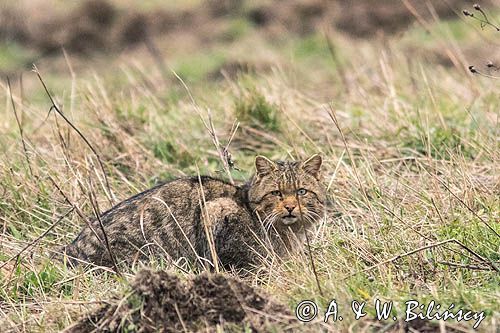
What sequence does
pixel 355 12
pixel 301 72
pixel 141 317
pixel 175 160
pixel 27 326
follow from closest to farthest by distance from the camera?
pixel 141 317, pixel 27 326, pixel 175 160, pixel 301 72, pixel 355 12

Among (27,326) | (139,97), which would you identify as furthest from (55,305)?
(139,97)

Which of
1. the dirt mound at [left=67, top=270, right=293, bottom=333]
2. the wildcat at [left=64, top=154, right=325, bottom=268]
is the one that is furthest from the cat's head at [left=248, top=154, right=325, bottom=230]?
the dirt mound at [left=67, top=270, right=293, bottom=333]

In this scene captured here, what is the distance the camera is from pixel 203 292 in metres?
4.48

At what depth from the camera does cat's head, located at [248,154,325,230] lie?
232 inches

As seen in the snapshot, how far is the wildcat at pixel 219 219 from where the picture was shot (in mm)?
5711

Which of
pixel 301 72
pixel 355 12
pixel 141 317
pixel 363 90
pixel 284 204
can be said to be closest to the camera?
pixel 141 317

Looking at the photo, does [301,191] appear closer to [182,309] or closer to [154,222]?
[154,222]

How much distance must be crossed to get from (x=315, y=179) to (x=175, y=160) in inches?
68.0

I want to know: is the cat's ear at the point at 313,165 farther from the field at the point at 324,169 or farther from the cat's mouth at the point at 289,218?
the cat's mouth at the point at 289,218

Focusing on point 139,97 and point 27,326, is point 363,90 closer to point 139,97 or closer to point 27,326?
point 139,97

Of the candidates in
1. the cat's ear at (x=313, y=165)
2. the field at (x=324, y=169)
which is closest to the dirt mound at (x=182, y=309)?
the field at (x=324, y=169)

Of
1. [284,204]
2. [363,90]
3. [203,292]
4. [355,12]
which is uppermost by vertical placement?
[203,292]

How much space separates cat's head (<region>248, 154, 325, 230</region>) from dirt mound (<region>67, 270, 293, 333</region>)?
143cm

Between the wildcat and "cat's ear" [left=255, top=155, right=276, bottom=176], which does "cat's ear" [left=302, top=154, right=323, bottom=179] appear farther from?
"cat's ear" [left=255, top=155, right=276, bottom=176]
